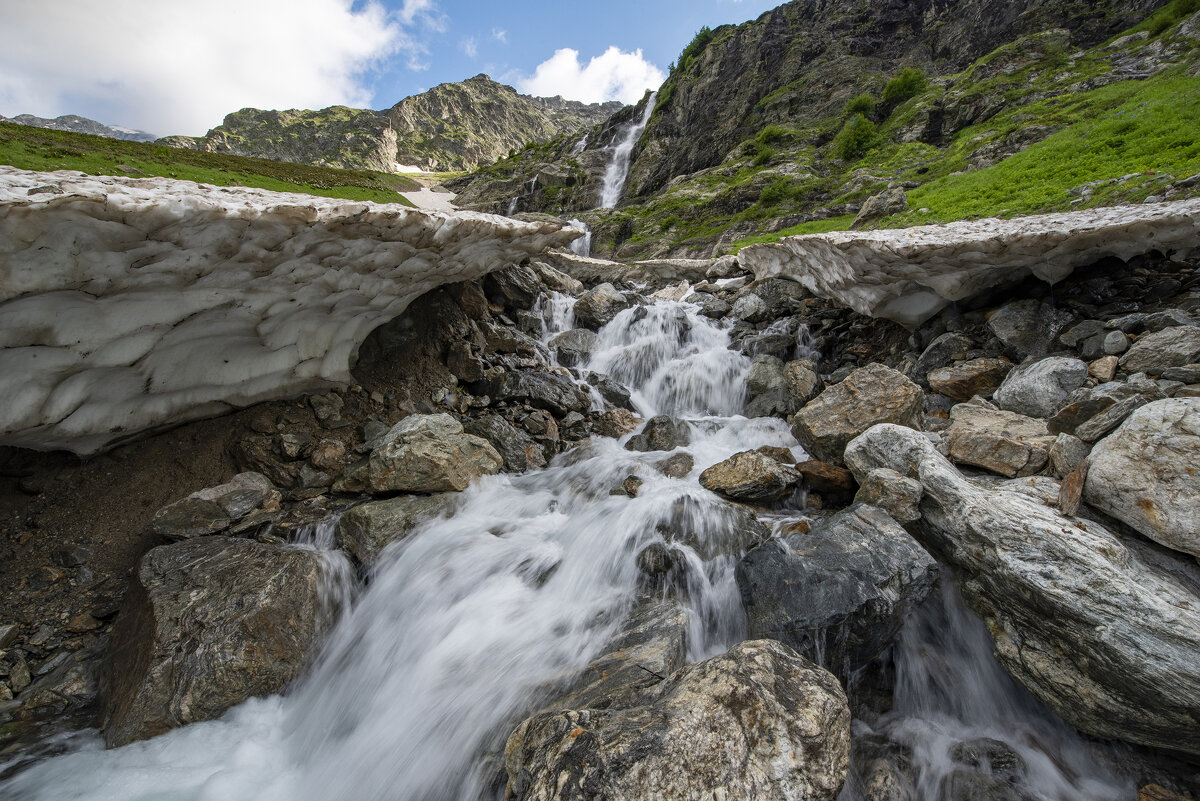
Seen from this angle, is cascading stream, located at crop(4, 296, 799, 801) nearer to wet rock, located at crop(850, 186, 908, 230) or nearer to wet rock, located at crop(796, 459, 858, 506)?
wet rock, located at crop(796, 459, 858, 506)

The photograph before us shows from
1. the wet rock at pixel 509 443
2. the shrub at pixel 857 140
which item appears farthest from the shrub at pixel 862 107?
the wet rock at pixel 509 443

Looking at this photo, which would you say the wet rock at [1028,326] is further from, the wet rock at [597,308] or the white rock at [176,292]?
the wet rock at [597,308]

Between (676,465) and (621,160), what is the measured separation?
2328 inches

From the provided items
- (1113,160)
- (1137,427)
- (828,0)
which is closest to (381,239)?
(1137,427)

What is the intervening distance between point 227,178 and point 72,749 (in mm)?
29088

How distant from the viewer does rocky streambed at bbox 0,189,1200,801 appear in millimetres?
2807

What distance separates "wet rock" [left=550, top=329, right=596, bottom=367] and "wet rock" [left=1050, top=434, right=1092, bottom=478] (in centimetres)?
855

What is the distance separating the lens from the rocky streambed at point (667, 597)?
2.81 meters

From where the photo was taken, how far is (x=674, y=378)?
10617 mm

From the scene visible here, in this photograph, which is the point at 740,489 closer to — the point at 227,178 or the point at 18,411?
→ the point at 18,411

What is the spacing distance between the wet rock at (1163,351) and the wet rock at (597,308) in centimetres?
982

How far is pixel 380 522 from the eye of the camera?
5.41 m

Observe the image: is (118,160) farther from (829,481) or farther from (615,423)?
(829,481)

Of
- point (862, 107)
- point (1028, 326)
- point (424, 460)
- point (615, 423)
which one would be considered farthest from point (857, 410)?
point (862, 107)
